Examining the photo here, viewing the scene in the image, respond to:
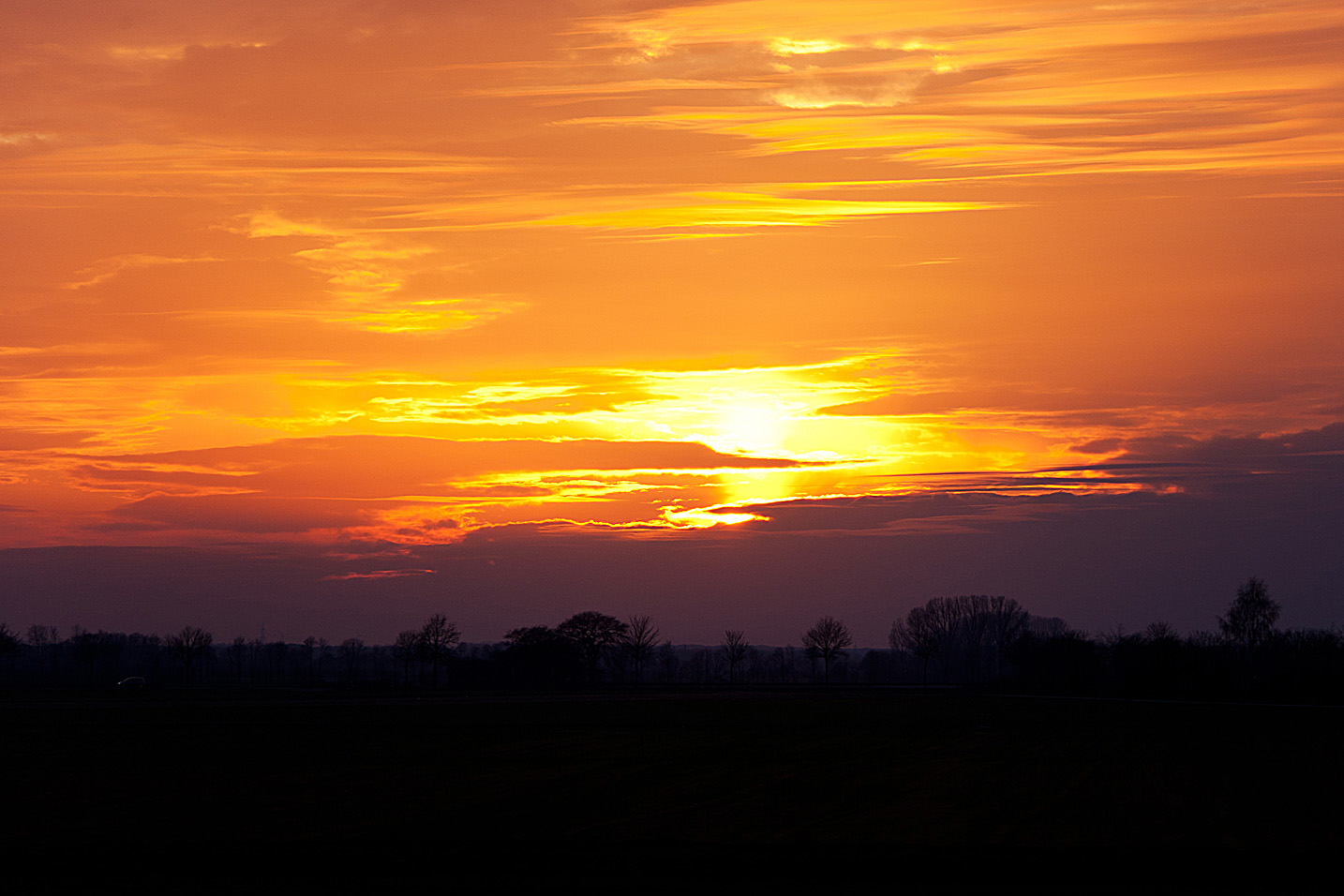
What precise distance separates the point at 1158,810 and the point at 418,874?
15698mm

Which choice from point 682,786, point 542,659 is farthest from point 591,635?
point 682,786

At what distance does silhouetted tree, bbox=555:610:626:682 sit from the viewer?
16275 centimetres

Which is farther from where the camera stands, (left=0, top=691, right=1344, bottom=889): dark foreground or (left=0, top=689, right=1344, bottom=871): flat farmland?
(left=0, top=689, right=1344, bottom=871): flat farmland

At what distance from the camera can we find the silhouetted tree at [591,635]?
162750 millimetres

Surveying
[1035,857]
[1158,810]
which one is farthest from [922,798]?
[1035,857]

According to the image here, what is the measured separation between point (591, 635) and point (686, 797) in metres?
142

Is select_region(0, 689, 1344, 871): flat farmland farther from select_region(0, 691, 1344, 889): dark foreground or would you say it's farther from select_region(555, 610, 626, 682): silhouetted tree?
select_region(555, 610, 626, 682): silhouetted tree

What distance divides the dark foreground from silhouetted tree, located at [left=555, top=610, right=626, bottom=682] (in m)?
110

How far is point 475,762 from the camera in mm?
35281

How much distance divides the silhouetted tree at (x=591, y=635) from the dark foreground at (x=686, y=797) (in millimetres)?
109873

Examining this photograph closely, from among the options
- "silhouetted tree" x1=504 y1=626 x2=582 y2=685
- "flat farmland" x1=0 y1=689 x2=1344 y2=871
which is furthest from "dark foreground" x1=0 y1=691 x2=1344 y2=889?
"silhouetted tree" x1=504 y1=626 x2=582 y2=685

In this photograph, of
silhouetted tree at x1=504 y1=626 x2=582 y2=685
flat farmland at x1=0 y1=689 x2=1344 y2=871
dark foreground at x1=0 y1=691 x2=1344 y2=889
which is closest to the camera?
dark foreground at x1=0 y1=691 x2=1344 y2=889

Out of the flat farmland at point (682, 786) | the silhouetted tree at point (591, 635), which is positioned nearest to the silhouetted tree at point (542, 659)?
the silhouetted tree at point (591, 635)

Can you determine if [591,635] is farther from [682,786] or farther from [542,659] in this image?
[682,786]
